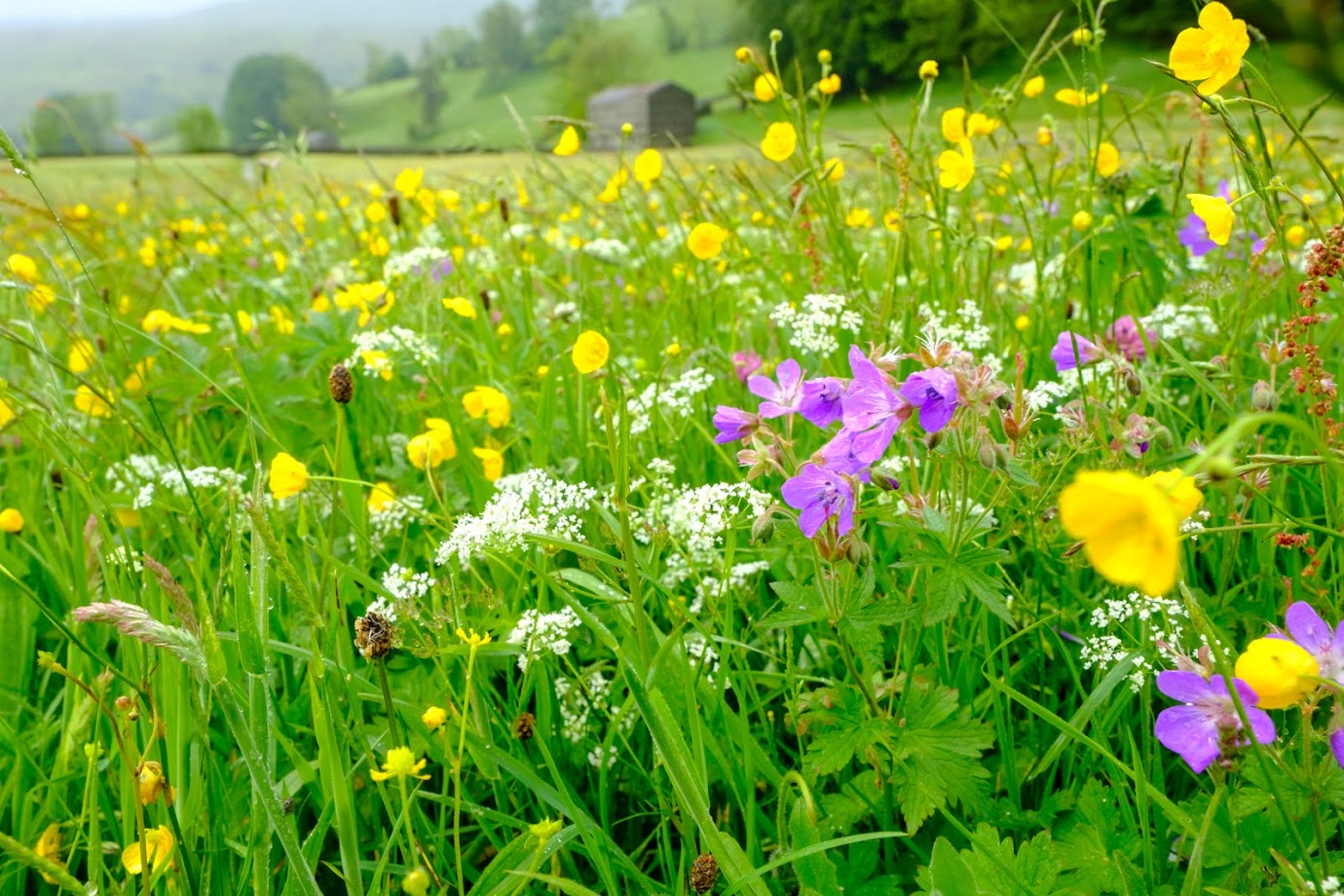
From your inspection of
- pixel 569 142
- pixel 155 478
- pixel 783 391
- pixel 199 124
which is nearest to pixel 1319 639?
pixel 783 391

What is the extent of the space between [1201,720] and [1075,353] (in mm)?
663

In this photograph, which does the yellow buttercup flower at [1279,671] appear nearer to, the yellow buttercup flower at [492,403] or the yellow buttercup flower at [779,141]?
the yellow buttercup flower at [492,403]

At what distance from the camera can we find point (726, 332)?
9.64 feet

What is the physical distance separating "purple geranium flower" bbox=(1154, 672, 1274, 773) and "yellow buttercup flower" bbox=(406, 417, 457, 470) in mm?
1145

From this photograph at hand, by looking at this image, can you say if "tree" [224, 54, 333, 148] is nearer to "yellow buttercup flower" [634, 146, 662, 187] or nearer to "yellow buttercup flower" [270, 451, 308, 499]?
"yellow buttercup flower" [634, 146, 662, 187]

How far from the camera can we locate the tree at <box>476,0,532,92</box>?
124 m

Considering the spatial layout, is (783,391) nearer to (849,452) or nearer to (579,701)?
(849,452)

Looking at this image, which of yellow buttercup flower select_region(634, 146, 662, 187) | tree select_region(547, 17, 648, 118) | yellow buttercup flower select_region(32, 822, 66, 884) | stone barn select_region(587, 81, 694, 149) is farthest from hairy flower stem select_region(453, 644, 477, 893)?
tree select_region(547, 17, 648, 118)

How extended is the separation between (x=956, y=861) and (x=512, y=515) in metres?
0.73

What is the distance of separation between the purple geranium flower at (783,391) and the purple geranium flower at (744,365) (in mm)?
859

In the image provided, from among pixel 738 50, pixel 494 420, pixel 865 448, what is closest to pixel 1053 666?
pixel 865 448

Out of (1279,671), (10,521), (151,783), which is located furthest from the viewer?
(10,521)

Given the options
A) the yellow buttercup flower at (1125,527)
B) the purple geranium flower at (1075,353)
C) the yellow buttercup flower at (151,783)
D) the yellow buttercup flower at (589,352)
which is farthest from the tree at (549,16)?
the yellow buttercup flower at (1125,527)

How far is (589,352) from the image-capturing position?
1.47 meters
